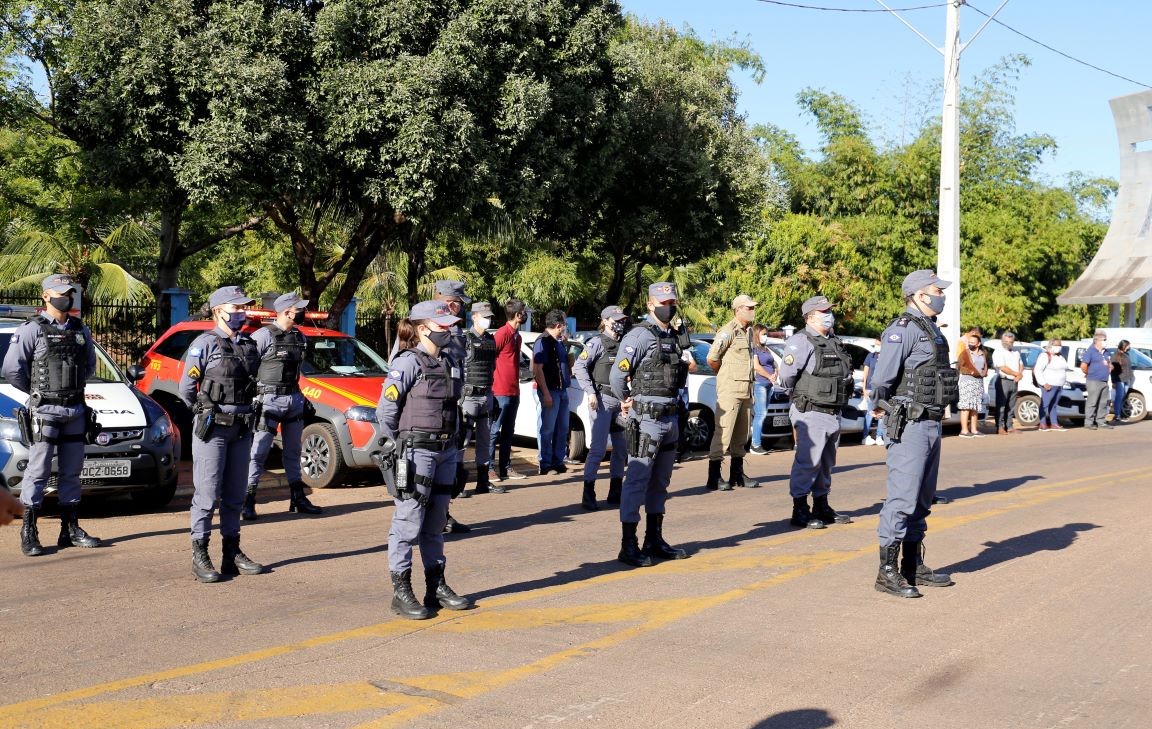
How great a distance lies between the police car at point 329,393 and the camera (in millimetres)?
12094

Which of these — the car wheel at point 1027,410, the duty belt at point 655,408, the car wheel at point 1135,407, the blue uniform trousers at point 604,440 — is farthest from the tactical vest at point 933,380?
the car wheel at point 1135,407

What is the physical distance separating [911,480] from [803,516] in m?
2.91

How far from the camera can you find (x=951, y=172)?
73.0 feet

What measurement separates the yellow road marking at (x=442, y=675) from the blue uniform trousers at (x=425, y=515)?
381 mm

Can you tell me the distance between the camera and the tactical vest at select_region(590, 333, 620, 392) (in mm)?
10969

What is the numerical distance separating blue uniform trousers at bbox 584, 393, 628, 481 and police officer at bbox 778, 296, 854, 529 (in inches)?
63.8

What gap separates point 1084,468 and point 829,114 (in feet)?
109

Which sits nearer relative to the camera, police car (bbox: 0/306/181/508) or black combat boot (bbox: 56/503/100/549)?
black combat boot (bbox: 56/503/100/549)

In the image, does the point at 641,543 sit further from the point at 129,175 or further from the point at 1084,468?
the point at 129,175

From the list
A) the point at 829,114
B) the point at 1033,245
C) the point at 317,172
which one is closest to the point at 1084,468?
the point at 317,172

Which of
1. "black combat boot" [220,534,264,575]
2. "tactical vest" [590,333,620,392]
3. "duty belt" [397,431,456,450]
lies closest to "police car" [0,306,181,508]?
"black combat boot" [220,534,264,575]

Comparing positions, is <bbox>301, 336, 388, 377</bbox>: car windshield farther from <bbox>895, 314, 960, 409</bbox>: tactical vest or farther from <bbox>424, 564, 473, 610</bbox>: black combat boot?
<bbox>895, 314, 960, 409</bbox>: tactical vest

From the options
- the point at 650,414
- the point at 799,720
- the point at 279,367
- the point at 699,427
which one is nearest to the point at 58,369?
the point at 279,367

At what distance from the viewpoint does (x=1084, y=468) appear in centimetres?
1545
